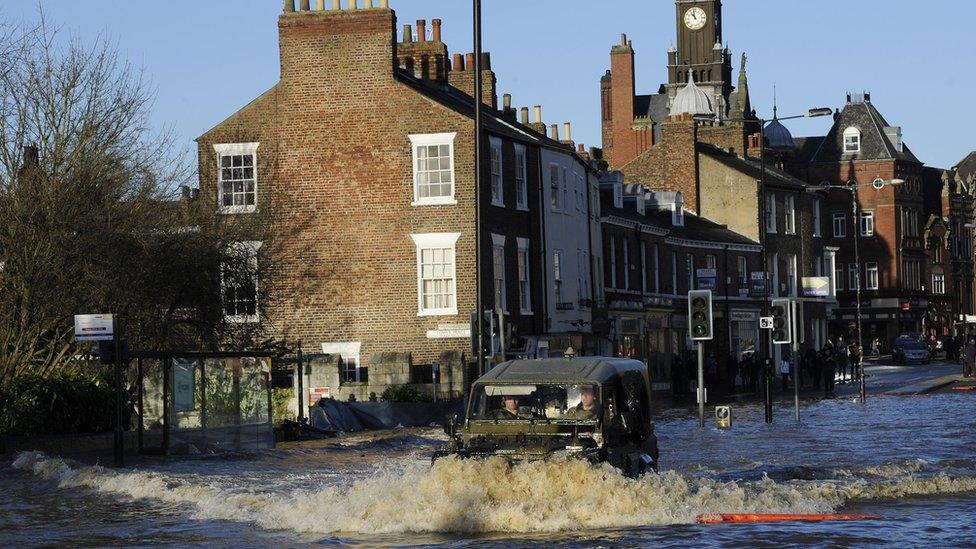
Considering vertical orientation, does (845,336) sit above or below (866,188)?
below

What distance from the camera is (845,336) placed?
374 feet

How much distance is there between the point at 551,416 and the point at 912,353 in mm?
78208

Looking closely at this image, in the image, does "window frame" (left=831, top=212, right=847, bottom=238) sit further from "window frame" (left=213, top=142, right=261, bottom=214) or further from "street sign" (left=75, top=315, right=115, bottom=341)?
"street sign" (left=75, top=315, right=115, bottom=341)

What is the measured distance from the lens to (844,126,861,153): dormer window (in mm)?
114688

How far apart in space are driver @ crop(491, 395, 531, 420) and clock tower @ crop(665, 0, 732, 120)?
414 feet

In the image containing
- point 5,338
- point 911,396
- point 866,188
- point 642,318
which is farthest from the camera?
point 866,188

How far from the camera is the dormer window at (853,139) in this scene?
376 feet

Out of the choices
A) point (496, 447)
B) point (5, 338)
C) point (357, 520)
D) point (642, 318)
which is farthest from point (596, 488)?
point (642, 318)

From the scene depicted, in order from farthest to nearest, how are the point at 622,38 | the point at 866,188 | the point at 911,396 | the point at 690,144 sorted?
the point at 622,38 < the point at 866,188 < the point at 690,144 < the point at 911,396

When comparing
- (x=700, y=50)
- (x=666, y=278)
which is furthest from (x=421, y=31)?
(x=700, y=50)

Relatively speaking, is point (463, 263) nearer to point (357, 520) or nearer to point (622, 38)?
point (357, 520)

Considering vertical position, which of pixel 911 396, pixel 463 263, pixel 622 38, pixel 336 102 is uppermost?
pixel 622 38

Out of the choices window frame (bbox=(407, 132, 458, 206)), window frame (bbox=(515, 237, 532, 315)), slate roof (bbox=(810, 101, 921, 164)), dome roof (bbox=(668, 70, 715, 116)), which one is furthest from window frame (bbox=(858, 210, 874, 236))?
window frame (bbox=(407, 132, 458, 206))

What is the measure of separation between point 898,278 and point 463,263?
75645 mm
